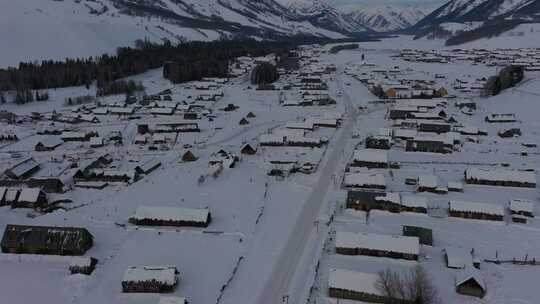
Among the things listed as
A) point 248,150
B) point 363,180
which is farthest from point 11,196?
point 363,180

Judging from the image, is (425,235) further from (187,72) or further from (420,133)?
(187,72)

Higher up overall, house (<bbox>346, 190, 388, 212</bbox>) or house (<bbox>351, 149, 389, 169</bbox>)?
house (<bbox>351, 149, 389, 169</bbox>)

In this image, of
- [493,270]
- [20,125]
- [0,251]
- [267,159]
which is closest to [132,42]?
[20,125]

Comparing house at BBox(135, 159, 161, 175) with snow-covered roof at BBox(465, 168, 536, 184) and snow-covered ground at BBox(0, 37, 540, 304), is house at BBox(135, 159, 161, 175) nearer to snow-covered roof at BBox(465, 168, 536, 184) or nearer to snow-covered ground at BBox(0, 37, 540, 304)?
snow-covered ground at BBox(0, 37, 540, 304)

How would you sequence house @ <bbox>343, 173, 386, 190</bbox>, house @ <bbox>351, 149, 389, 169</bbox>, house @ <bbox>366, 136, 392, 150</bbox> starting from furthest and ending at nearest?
house @ <bbox>366, 136, 392, 150</bbox>
house @ <bbox>351, 149, 389, 169</bbox>
house @ <bbox>343, 173, 386, 190</bbox>

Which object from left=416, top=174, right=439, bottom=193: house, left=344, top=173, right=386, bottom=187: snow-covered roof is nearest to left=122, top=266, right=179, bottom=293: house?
left=344, top=173, right=386, bottom=187: snow-covered roof

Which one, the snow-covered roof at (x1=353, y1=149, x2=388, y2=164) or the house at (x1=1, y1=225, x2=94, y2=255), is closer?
the house at (x1=1, y1=225, x2=94, y2=255)

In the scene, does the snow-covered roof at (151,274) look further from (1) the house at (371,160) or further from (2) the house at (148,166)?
(1) the house at (371,160)
